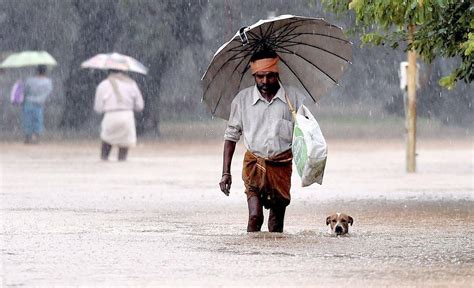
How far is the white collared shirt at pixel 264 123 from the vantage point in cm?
1320

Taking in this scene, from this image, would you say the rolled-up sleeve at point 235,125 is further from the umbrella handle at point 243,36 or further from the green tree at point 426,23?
the green tree at point 426,23

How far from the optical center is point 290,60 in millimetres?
14086

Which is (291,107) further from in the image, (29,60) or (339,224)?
(29,60)

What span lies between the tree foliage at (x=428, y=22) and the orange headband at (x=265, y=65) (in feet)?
4.17

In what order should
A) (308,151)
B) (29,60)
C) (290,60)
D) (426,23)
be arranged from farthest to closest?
(29,60), (426,23), (290,60), (308,151)

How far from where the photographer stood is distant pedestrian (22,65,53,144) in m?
36.1

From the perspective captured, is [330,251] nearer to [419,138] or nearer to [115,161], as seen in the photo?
[115,161]

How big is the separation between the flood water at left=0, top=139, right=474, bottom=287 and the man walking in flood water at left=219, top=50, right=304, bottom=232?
0.39 m

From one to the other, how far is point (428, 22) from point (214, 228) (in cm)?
323

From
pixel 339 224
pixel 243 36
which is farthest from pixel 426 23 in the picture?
pixel 243 36

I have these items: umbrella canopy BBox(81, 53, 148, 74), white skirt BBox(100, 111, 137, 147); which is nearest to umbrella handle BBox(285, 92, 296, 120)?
white skirt BBox(100, 111, 137, 147)

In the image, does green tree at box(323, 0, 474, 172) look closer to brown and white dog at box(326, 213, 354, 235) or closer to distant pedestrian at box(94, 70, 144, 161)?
brown and white dog at box(326, 213, 354, 235)

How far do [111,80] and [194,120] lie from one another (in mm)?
21307

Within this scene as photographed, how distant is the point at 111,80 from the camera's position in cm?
2938
